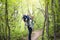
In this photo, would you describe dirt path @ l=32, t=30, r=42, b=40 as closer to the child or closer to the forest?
the forest

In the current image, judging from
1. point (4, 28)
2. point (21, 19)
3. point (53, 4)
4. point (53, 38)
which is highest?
point (53, 4)

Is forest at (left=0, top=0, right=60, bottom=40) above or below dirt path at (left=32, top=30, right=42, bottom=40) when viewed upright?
above

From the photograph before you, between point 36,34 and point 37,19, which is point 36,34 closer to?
point 36,34

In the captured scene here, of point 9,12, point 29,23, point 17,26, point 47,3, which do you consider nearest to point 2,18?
point 9,12

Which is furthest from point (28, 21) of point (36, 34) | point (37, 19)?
point (36, 34)

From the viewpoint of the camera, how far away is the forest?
9.02 feet

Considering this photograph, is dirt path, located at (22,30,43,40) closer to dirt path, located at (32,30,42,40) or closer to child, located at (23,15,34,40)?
dirt path, located at (32,30,42,40)

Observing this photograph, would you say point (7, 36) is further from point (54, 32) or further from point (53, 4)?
point (53, 4)

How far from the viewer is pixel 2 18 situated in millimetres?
2854

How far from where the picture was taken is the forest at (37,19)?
275cm

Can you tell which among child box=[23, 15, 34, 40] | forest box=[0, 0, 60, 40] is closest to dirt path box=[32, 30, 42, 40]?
forest box=[0, 0, 60, 40]

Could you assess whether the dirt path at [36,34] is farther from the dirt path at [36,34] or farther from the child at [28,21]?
the child at [28,21]

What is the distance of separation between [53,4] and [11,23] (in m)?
0.96

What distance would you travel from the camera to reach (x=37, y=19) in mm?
2760
